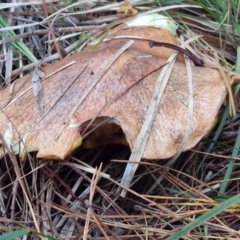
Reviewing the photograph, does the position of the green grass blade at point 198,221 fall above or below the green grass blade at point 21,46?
below

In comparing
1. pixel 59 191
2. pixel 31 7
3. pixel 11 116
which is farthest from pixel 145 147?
pixel 31 7

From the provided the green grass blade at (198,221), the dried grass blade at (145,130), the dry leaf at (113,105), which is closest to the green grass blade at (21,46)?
the dry leaf at (113,105)

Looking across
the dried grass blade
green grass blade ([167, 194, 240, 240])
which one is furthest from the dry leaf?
green grass blade ([167, 194, 240, 240])

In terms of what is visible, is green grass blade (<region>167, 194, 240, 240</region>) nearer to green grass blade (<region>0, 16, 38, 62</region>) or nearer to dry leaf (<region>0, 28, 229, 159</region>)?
dry leaf (<region>0, 28, 229, 159</region>)

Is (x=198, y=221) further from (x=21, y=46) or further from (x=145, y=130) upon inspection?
(x=21, y=46)

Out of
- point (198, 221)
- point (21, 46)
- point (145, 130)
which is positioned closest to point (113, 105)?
point (145, 130)

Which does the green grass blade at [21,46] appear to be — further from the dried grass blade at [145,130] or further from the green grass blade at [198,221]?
the green grass blade at [198,221]

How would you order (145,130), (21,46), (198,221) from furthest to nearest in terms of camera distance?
(21,46)
(145,130)
(198,221)

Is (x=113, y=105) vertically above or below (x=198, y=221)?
above

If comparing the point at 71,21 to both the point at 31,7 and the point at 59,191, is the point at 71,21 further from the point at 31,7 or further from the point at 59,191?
the point at 59,191
